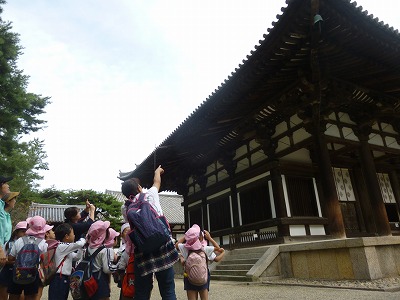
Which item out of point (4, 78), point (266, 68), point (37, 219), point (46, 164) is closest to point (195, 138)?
point (266, 68)

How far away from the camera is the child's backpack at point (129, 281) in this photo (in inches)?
117

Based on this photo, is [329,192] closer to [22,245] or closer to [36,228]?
[36,228]

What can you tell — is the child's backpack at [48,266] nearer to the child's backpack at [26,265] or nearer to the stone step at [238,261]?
the child's backpack at [26,265]

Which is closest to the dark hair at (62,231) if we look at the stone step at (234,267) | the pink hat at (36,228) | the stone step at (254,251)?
the pink hat at (36,228)

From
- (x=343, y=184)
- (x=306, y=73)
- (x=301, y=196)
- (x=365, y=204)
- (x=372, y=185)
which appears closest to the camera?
(x=306, y=73)

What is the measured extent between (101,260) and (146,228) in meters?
1.04

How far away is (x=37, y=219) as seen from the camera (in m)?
3.81

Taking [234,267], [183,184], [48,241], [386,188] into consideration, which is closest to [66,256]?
[48,241]

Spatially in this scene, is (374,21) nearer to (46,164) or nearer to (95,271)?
(95,271)

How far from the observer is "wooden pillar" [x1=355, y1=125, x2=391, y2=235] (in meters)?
7.80

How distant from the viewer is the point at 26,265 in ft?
11.5

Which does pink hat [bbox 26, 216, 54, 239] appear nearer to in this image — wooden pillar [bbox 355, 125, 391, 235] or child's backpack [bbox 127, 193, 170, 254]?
child's backpack [bbox 127, 193, 170, 254]

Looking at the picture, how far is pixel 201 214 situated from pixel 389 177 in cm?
838

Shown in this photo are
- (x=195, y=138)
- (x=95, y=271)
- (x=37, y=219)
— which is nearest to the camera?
(x=95, y=271)
